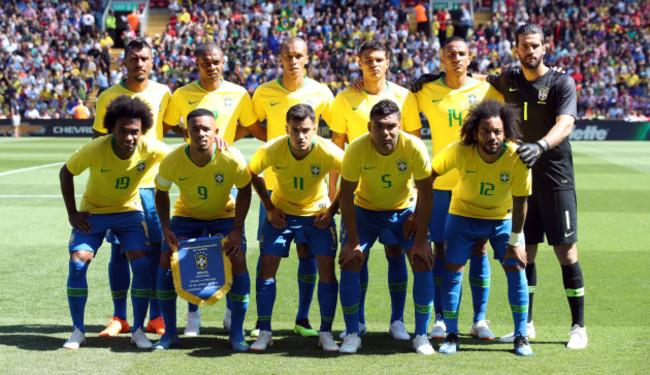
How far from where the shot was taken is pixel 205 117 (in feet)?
18.4

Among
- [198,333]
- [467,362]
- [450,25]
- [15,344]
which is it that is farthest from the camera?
[450,25]

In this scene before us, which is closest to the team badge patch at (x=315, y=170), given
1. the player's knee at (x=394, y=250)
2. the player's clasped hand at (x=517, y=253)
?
the player's knee at (x=394, y=250)

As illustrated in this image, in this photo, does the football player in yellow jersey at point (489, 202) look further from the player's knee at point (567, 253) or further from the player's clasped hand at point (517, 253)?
the player's knee at point (567, 253)

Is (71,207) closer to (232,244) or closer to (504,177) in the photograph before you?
(232,244)

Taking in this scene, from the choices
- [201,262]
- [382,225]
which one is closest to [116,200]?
[201,262]

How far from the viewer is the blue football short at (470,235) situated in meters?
5.68

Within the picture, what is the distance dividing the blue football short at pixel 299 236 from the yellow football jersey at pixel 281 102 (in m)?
0.68

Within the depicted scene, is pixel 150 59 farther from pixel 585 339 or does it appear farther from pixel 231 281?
pixel 585 339

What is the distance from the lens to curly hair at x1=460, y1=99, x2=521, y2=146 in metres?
5.51

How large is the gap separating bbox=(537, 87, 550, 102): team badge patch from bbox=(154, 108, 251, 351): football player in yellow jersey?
2402 millimetres

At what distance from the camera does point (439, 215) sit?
6.26 m

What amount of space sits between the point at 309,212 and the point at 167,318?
136 centimetres

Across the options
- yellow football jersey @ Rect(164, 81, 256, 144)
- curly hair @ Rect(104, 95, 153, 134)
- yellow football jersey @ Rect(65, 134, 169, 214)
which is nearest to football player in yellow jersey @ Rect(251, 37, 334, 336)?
yellow football jersey @ Rect(164, 81, 256, 144)

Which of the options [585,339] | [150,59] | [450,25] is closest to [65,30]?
[450,25]
